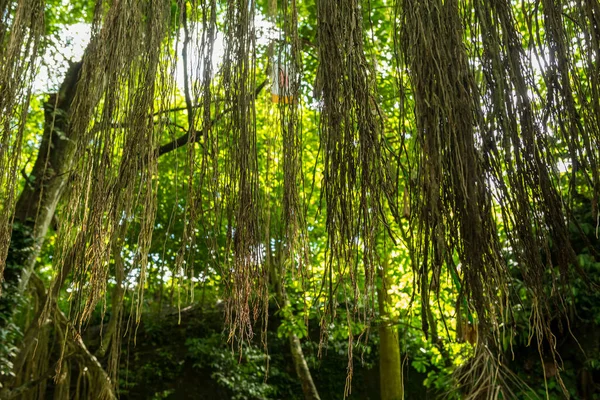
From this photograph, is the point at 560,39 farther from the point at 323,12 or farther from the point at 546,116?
the point at 323,12

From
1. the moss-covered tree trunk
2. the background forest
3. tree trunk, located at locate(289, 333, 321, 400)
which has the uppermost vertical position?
the moss-covered tree trunk

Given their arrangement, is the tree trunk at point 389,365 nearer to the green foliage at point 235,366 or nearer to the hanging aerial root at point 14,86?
the green foliage at point 235,366

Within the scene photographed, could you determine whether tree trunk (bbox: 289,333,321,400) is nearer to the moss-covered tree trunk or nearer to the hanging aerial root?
the moss-covered tree trunk

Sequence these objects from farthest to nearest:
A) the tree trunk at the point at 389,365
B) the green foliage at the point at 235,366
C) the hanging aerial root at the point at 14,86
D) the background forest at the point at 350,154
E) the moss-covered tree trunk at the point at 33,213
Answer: the tree trunk at the point at 389,365, the green foliage at the point at 235,366, the moss-covered tree trunk at the point at 33,213, the hanging aerial root at the point at 14,86, the background forest at the point at 350,154

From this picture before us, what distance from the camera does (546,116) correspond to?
117 cm

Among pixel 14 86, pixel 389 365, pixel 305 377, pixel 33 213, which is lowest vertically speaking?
pixel 305 377

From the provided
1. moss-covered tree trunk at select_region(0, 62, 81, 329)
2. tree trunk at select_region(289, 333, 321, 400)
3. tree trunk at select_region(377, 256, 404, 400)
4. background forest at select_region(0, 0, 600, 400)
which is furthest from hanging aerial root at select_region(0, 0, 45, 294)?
tree trunk at select_region(377, 256, 404, 400)

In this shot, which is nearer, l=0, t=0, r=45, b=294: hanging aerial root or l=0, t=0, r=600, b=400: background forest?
l=0, t=0, r=600, b=400: background forest

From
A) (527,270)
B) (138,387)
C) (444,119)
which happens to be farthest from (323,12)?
(138,387)

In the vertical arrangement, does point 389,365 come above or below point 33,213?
below

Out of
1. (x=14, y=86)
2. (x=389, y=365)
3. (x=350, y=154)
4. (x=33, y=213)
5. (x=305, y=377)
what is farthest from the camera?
(x=389, y=365)

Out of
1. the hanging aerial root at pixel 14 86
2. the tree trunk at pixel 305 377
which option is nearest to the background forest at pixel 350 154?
the hanging aerial root at pixel 14 86

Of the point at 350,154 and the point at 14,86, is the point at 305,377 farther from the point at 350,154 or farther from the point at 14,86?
the point at 350,154

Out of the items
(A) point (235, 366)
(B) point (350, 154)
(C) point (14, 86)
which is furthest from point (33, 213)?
(B) point (350, 154)
